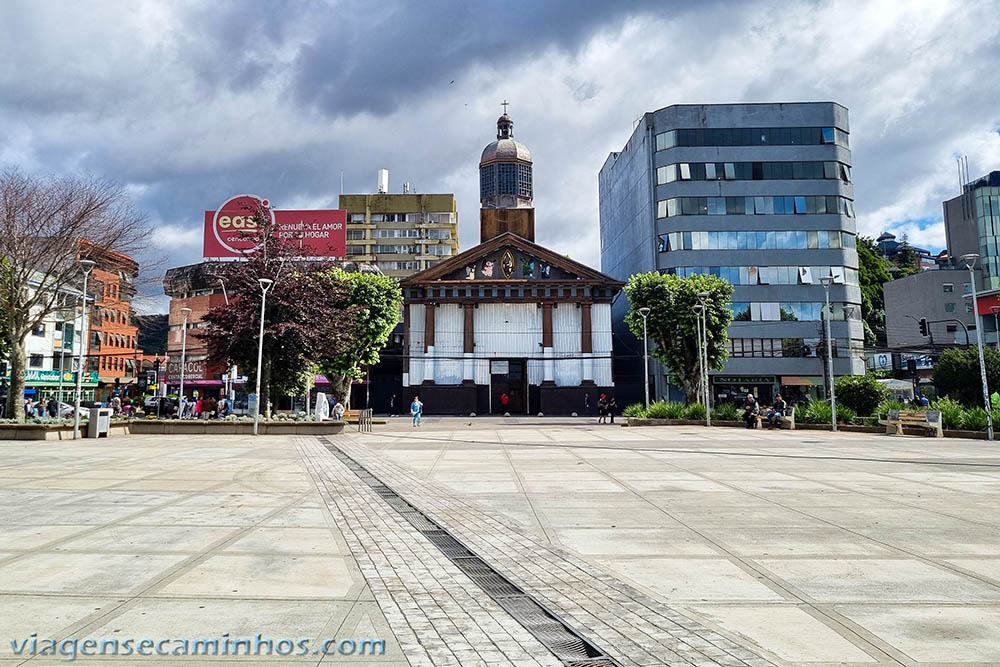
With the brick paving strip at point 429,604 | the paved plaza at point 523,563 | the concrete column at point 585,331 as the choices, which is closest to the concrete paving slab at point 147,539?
the paved plaza at point 523,563

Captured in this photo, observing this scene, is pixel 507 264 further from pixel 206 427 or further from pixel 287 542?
pixel 287 542

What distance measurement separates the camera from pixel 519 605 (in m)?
4.93

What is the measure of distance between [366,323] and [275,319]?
16.3m

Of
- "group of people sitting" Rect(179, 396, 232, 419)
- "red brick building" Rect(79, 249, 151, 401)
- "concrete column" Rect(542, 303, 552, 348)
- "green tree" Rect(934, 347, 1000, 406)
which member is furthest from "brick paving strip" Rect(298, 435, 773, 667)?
"red brick building" Rect(79, 249, 151, 401)

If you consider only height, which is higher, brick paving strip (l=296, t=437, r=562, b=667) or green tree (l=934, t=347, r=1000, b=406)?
green tree (l=934, t=347, r=1000, b=406)

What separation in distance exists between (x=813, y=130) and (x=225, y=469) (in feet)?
188

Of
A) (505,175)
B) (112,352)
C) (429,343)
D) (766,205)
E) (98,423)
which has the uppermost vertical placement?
(505,175)

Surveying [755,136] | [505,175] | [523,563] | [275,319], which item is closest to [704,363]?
[275,319]

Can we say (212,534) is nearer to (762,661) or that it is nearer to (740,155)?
(762,661)

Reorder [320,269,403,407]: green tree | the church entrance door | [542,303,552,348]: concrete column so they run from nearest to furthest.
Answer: [320,269,403,407]: green tree
[542,303,552,348]: concrete column
the church entrance door

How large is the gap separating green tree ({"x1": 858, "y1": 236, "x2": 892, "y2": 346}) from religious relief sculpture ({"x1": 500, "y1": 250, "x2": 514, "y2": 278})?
38.5 m

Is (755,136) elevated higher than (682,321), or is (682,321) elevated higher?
(755,136)

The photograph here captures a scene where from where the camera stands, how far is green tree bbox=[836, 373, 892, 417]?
2975 cm

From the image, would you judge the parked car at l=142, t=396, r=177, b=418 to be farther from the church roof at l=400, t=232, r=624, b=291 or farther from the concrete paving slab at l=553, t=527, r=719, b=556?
the concrete paving slab at l=553, t=527, r=719, b=556
